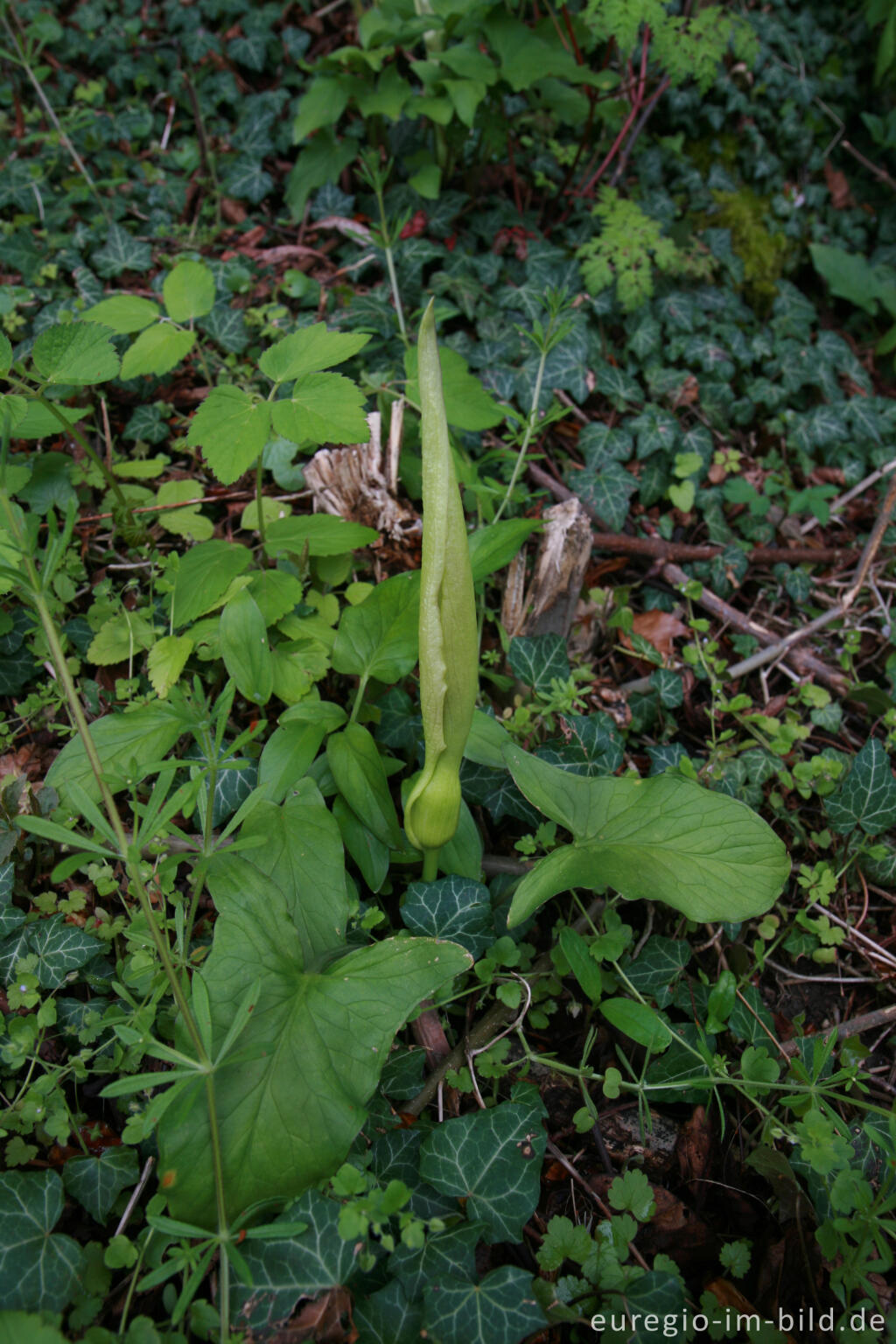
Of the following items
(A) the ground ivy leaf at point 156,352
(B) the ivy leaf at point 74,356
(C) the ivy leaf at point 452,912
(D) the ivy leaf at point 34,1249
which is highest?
(B) the ivy leaf at point 74,356

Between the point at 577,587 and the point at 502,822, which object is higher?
the point at 577,587

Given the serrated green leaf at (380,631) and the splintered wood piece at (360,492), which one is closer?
the serrated green leaf at (380,631)

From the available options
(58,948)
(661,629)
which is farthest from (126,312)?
(661,629)

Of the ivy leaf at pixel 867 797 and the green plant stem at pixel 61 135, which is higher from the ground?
the green plant stem at pixel 61 135

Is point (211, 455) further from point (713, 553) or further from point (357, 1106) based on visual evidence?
point (713, 553)

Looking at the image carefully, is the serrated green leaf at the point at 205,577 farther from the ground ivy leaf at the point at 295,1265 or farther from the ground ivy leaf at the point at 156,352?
the ground ivy leaf at the point at 295,1265

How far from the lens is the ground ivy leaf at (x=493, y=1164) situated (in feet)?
4.15

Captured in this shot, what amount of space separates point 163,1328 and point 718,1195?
3.17 feet

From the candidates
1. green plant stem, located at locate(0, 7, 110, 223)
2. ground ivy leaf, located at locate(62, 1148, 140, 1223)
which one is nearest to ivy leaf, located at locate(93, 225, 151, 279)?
green plant stem, located at locate(0, 7, 110, 223)

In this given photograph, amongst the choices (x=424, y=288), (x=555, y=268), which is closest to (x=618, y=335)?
(x=555, y=268)

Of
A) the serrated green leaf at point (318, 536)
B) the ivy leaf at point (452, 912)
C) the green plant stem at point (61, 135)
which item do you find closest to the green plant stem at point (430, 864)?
the ivy leaf at point (452, 912)

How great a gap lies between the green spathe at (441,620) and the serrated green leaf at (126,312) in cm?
113

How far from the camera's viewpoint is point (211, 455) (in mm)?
1568

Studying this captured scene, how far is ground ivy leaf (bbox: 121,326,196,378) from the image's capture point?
1.97 m
